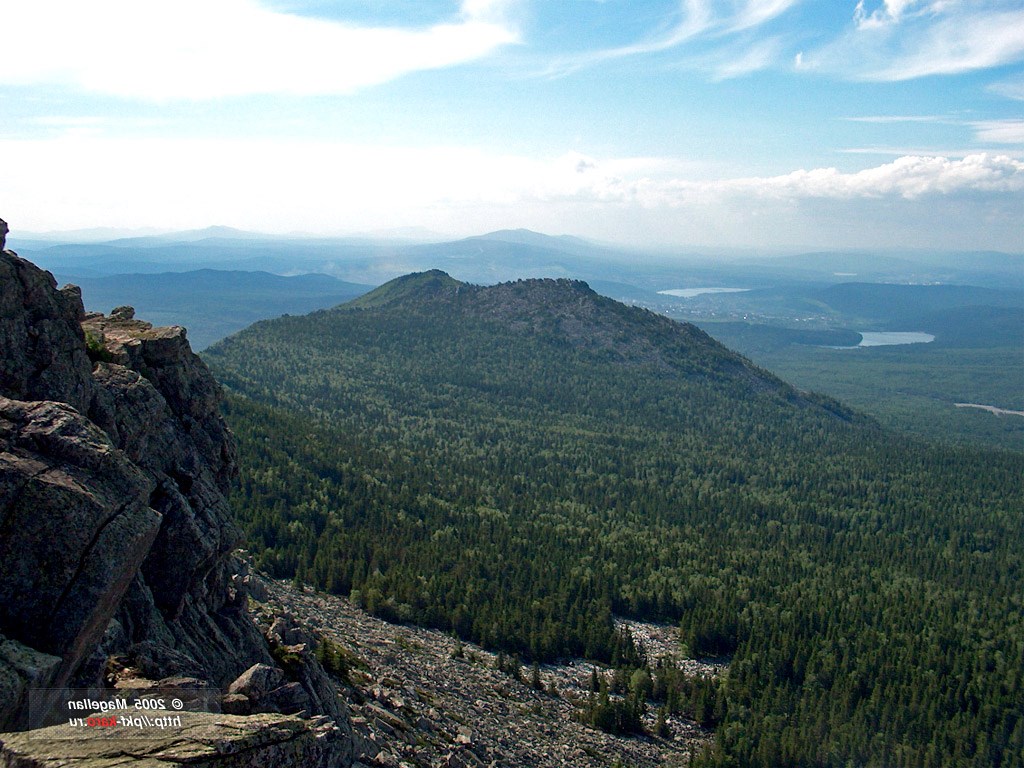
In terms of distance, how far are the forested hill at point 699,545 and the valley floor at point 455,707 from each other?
346 cm

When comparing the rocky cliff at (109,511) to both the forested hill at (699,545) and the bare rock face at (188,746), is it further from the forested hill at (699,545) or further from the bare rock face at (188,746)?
the forested hill at (699,545)

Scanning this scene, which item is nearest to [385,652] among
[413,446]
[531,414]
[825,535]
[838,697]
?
[838,697]

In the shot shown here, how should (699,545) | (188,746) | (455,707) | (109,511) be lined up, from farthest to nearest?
1. (699,545)
2. (455,707)
3. (109,511)
4. (188,746)

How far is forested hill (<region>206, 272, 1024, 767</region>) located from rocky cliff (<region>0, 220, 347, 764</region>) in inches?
1292

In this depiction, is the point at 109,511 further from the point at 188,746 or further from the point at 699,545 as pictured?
the point at 699,545

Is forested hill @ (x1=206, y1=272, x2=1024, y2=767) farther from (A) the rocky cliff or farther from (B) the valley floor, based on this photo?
(A) the rocky cliff

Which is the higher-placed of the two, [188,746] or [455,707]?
[188,746]

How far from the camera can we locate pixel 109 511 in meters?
18.8

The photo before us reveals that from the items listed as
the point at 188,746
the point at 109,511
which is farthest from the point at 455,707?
the point at 188,746

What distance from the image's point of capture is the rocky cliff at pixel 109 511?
17516 mm

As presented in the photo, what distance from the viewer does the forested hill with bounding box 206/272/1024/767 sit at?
5819 centimetres

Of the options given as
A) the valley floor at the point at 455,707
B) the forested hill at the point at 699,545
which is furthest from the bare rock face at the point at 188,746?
the forested hill at the point at 699,545

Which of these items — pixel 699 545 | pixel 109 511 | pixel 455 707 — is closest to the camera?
pixel 109 511

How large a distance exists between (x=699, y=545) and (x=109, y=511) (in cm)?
8487
